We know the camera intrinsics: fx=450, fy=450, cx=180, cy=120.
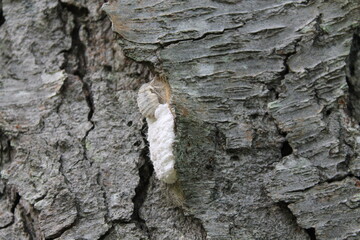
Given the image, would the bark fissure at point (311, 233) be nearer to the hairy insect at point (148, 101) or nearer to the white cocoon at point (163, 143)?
the white cocoon at point (163, 143)

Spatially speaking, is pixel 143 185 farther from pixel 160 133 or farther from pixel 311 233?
pixel 311 233

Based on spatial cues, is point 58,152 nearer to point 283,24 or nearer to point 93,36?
point 93,36

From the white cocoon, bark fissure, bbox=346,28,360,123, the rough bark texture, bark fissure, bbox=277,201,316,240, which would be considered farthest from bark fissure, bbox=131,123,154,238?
bark fissure, bbox=346,28,360,123

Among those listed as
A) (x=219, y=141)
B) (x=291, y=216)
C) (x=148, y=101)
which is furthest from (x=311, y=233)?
(x=148, y=101)

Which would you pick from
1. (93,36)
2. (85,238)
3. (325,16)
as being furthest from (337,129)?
(93,36)

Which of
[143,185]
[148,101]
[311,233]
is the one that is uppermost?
[148,101]
